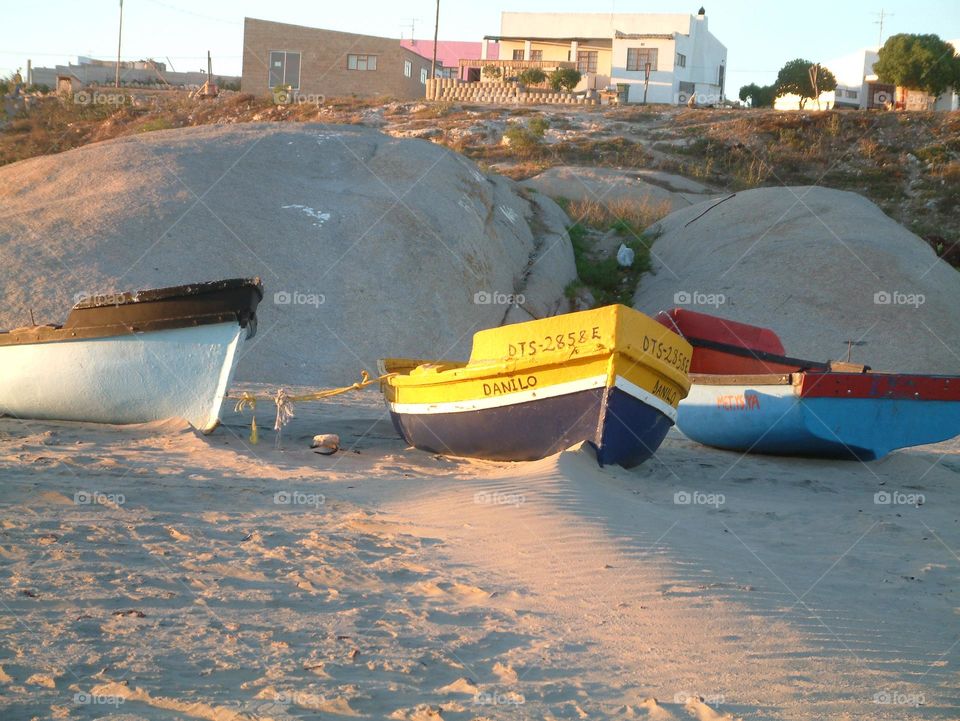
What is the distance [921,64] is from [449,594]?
39167mm

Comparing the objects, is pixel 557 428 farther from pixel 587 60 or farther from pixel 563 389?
pixel 587 60

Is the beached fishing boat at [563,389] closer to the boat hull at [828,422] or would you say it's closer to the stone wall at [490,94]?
the boat hull at [828,422]

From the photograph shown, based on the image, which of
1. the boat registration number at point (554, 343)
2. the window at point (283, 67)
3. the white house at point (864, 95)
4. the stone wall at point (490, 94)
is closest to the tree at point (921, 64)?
the white house at point (864, 95)

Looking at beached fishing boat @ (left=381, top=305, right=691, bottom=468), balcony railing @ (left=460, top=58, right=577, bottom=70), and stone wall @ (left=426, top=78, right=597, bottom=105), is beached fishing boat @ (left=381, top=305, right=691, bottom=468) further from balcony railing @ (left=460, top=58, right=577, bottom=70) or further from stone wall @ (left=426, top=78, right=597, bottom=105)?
balcony railing @ (left=460, top=58, right=577, bottom=70)

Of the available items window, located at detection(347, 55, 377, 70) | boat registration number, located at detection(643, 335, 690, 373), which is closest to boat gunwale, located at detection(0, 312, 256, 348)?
boat registration number, located at detection(643, 335, 690, 373)

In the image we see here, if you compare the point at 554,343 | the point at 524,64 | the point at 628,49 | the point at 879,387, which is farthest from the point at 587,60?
the point at 554,343

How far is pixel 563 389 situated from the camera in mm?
7367

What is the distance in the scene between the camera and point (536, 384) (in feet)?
24.4

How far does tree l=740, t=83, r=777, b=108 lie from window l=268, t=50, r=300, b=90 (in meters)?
18.1

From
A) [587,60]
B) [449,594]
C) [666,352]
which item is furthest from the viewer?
[587,60]

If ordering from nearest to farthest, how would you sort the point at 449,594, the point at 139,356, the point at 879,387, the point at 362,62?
the point at 449,594, the point at 139,356, the point at 879,387, the point at 362,62

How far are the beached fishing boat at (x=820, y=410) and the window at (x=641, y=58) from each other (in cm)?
3597

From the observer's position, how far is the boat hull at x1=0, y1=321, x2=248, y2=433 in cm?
827

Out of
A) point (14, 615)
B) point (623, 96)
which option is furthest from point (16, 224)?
point (623, 96)
